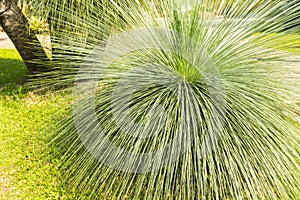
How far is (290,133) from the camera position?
1716 mm

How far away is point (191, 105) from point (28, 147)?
5.90 ft

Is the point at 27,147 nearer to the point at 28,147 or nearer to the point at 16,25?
the point at 28,147

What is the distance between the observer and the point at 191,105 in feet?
5.50

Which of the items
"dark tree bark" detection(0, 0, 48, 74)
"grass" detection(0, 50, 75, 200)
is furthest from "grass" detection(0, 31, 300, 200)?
"dark tree bark" detection(0, 0, 48, 74)

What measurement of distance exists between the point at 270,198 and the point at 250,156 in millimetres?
278

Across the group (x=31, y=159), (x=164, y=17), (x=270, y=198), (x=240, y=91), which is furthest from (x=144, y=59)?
(x=31, y=159)

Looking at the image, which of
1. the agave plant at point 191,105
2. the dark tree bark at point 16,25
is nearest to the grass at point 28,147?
the agave plant at point 191,105

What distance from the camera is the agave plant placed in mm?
→ 1647

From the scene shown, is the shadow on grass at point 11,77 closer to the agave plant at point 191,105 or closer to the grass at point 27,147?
the grass at point 27,147

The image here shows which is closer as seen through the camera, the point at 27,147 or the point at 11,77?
the point at 27,147

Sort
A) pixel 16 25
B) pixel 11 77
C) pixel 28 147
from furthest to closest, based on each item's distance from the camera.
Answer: pixel 11 77 < pixel 16 25 < pixel 28 147

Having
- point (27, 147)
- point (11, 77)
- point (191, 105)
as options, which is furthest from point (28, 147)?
point (11, 77)

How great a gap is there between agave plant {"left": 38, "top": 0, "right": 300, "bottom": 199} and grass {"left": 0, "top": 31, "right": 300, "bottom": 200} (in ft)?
0.92

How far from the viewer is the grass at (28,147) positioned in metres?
2.20
